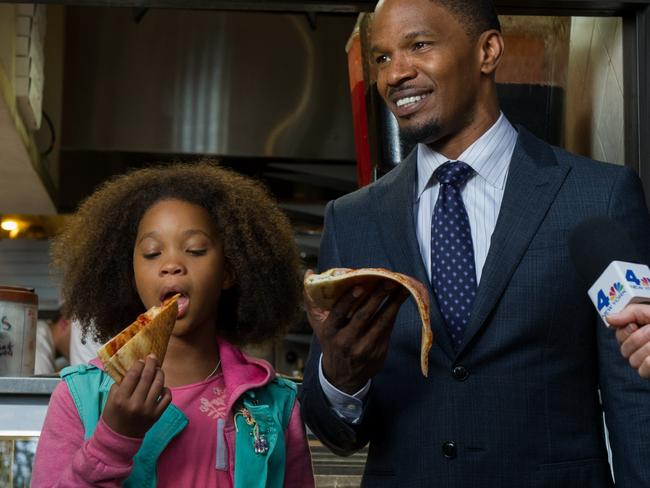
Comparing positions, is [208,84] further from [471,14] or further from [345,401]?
[345,401]

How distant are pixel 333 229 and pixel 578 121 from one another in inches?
63.3

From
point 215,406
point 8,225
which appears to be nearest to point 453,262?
point 215,406

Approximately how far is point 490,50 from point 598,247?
2.60ft

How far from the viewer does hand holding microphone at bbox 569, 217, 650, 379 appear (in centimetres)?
180

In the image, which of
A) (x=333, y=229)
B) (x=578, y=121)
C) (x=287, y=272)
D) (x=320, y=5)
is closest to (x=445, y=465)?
(x=333, y=229)

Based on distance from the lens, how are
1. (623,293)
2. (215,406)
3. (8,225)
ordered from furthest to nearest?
(8,225)
(215,406)
(623,293)

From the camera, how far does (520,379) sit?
2.28m

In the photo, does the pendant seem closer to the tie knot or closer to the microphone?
the tie knot

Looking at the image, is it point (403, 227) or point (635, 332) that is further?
point (403, 227)

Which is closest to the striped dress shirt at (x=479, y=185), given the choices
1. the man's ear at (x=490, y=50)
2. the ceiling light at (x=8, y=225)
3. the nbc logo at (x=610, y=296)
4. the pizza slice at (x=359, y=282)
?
the man's ear at (x=490, y=50)

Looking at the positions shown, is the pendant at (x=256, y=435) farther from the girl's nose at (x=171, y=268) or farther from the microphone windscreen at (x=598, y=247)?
the microphone windscreen at (x=598, y=247)

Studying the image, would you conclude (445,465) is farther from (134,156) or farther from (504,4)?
(134,156)

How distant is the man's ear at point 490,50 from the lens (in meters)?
2.64

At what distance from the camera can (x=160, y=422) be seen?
250 cm
